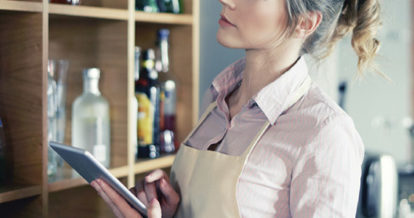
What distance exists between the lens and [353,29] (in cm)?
126

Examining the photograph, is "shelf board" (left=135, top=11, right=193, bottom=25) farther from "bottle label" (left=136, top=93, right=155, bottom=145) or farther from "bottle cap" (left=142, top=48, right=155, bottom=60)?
"bottle label" (left=136, top=93, right=155, bottom=145)

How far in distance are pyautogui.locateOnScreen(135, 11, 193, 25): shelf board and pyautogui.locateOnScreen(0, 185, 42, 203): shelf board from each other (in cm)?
57

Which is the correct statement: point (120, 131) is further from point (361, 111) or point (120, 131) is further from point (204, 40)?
Answer: point (361, 111)

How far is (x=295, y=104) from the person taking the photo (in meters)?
1.14

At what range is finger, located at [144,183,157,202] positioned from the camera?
1233 millimetres

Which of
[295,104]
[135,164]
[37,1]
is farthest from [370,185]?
[37,1]

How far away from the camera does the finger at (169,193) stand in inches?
47.8

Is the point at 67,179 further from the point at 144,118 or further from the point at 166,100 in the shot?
the point at 166,100

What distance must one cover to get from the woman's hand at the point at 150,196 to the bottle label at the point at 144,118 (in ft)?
1.47

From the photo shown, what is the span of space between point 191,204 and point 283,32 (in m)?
0.41

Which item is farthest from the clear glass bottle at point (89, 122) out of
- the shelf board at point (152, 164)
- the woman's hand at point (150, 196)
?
the woman's hand at point (150, 196)

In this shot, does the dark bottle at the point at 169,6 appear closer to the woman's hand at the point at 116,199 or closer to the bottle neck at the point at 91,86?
the bottle neck at the point at 91,86

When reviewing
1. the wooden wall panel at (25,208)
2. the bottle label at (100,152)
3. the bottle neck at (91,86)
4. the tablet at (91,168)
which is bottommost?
the wooden wall panel at (25,208)

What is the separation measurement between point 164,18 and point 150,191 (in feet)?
2.17
